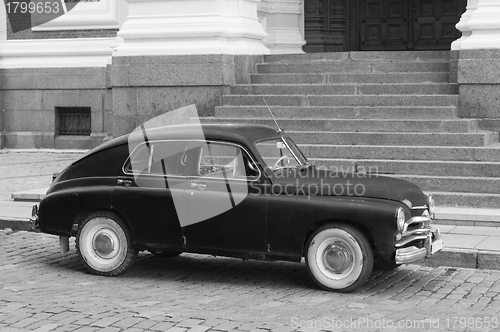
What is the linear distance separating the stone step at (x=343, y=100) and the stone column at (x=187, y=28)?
3.26 feet

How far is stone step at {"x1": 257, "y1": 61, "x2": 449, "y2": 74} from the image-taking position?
47.7 feet

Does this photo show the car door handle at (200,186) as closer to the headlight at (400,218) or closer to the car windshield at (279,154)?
the car windshield at (279,154)

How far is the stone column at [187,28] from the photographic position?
15.2 metres

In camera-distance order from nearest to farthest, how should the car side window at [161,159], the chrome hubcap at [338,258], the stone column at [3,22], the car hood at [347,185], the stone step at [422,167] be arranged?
1. the chrome hubcap at [338,258]
2. the car hood at [347,185]
3. the car side window at [161,159]
4. the stone step at [422,167]
5. the stone column at [3,22]

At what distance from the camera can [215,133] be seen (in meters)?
8.48

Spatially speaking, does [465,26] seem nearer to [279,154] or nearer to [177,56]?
[177,56]

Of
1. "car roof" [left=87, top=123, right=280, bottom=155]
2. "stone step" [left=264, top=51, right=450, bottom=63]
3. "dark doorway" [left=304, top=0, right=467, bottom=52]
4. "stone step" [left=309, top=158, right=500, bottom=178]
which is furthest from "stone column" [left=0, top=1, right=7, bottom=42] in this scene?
"car roof" [left=87, top=123, right=280, bottom=155]

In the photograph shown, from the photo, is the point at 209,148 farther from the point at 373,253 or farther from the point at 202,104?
the point at 202,104

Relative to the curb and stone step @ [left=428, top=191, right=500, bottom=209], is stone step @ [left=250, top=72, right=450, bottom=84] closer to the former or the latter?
stone step @ [left=428, top=191, right=500, bottom=209]

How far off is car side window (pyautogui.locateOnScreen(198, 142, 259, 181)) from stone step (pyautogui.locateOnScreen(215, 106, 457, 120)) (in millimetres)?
5634

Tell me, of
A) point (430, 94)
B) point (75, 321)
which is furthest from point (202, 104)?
point (75, 321)

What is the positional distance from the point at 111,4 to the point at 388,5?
609 centimetres

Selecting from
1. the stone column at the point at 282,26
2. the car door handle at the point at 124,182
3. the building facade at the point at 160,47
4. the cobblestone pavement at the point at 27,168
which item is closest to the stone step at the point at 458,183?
the building facade at the point at 160,47

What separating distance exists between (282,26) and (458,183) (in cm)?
754
